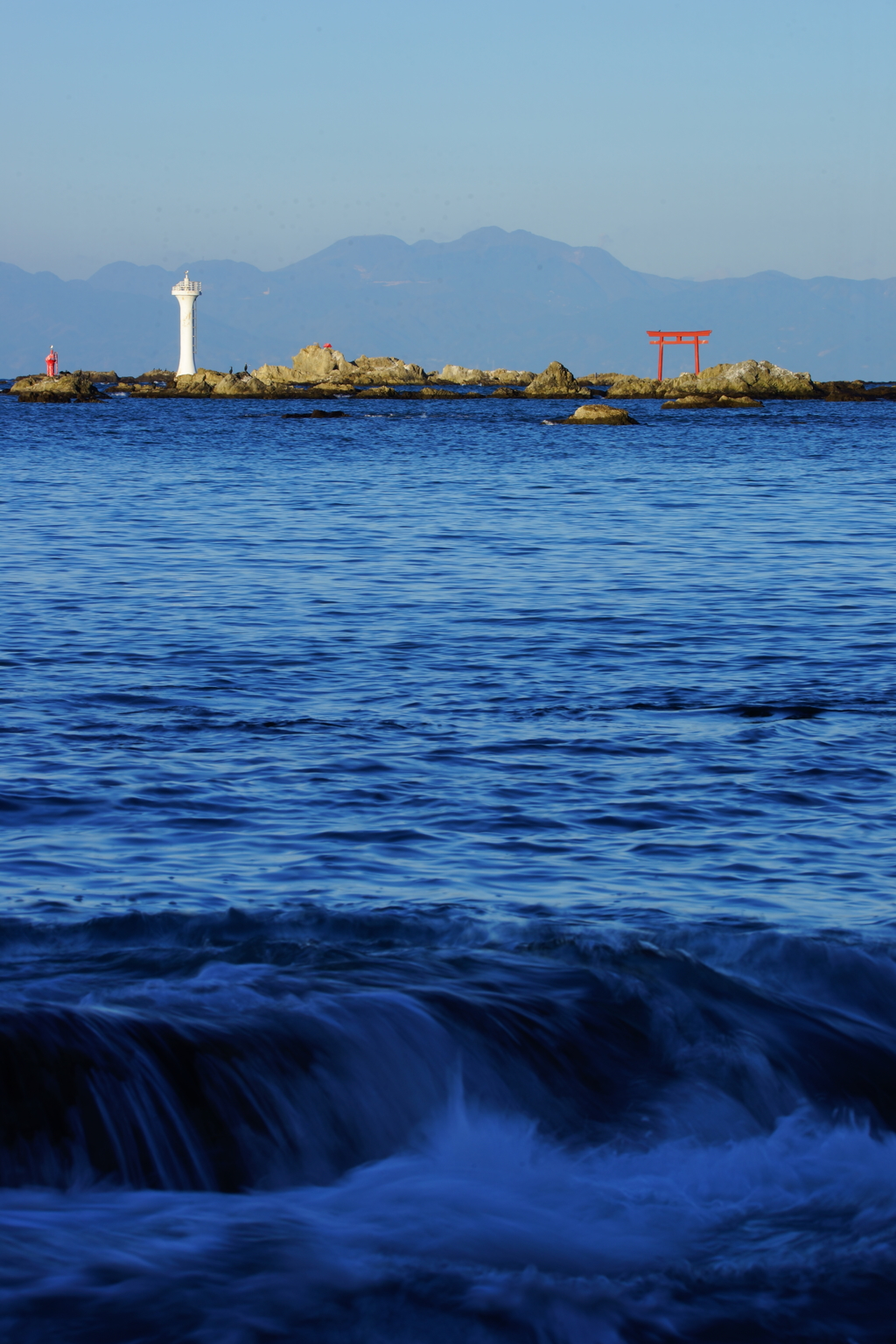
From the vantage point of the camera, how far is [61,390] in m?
109

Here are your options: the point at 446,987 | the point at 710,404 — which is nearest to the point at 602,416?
the point at 710,404

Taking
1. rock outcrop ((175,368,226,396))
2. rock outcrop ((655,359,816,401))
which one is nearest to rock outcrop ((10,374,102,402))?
rock outcrop ((175,368,226,396))

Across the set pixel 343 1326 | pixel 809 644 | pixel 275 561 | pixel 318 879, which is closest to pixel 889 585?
pixel 809 644

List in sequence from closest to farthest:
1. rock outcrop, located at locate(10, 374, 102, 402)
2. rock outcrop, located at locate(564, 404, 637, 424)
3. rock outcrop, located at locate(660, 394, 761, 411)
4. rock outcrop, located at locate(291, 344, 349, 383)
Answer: rock outcrop, located at locate(564, 404, 637, 424) < rock outcrop, located at locate(660, 394, 761, 411) < rock outcrop, located at locate(10, 374, 102, 402) < rock outcrop, located at locate(291, 344, 349, 383)

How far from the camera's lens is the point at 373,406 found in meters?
95.9

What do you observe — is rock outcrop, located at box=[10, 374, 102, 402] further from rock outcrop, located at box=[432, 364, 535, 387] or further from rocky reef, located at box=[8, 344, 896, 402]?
rock outcrop, located at box=[432, 364, 535, 387]

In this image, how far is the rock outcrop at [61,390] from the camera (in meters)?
103

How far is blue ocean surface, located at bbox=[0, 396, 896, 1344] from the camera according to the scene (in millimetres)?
4156

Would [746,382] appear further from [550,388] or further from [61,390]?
[61,390]

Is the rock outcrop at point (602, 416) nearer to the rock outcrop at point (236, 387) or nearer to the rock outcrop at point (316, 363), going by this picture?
the rock outcrop at point (236, 387)

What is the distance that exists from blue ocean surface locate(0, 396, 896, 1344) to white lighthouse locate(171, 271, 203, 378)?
106116 millimetres

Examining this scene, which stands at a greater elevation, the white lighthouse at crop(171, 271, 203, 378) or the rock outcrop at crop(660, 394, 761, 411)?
the white lighthouse at crop(171, 271, 203, 378)

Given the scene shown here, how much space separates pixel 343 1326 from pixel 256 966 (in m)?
1.94

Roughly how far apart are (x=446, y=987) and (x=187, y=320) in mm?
114930
